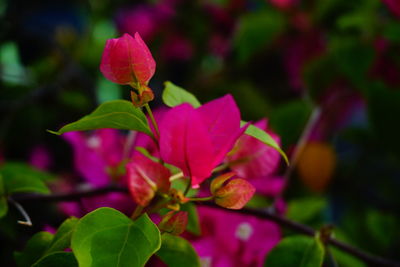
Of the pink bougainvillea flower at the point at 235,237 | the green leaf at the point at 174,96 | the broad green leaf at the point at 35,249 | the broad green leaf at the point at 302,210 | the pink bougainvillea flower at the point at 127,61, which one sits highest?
the pink bougainvillea flower at the point at 127,61

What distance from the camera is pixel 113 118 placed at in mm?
297

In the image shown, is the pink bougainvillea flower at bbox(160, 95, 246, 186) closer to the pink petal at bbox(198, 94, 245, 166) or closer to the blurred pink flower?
the pink petal at bbox(198, 94, 245, 166)

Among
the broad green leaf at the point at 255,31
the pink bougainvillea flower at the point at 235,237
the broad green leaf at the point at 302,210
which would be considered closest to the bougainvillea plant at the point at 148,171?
the pink bougainvillea flower at the point at 235,237

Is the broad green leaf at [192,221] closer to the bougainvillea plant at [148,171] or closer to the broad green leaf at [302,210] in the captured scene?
the bougainvillea plant at [148,171]

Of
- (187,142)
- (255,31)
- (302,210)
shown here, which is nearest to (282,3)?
(255,31)

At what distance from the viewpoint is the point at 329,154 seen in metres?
0.81

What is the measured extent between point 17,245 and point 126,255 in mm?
214

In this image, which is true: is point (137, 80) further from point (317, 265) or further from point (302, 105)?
point (302, 105)

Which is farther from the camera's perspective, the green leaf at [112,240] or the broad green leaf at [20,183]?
the broad green leaf at [20,183]

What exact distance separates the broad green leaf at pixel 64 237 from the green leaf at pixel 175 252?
6 cm

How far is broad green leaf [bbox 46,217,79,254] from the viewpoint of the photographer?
1.03ft

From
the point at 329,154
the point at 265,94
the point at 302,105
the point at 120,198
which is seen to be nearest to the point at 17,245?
the point at 120,198

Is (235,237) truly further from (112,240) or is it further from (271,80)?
(271,80)

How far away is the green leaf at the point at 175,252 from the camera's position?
1.07 ft
